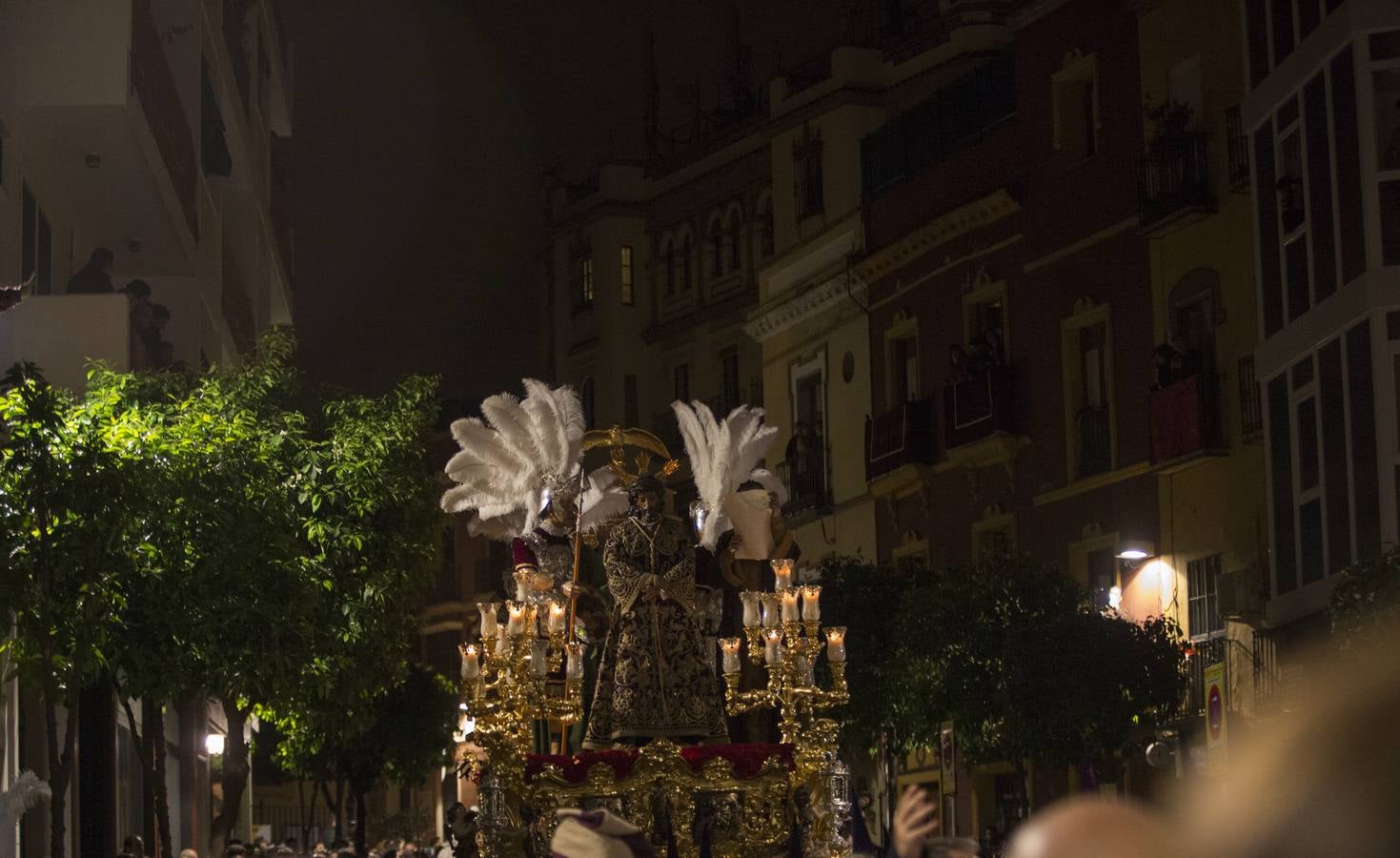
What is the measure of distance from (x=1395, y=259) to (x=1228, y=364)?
7.47m

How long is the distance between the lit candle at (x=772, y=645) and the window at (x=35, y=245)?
14767 millimetres

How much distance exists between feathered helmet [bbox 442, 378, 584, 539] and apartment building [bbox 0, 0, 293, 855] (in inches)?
150

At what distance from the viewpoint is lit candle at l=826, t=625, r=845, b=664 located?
54.3ft

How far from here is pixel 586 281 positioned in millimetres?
58531

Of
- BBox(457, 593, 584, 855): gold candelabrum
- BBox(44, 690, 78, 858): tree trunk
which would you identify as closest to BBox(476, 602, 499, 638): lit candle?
BBox(457, 593, 584, 855): gold candelabrum

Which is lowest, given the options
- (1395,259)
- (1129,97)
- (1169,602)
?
(1169,602)

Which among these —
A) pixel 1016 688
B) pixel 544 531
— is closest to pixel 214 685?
pixel 544 531

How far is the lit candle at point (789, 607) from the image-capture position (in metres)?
17.0

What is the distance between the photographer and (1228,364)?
1205 inches

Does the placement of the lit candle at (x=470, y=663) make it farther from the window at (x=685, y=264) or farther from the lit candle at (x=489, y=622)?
the window at (x=685, y=264)

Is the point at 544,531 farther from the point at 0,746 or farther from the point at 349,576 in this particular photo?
the point at 0,746

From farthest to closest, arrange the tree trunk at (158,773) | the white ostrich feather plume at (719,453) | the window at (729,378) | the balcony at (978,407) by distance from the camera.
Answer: the window at (729,378) < the balcony at (978,407) < the tree trunk at (158,773) < the white ostrich feather plume at (719,453)

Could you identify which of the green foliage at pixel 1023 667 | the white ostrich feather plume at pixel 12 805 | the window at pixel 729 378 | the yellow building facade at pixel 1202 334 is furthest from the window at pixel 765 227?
the white ostrich feather plume at pixel 12 805

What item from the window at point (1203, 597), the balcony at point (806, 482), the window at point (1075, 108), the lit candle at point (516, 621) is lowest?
the lit candle at point (516, 621)
